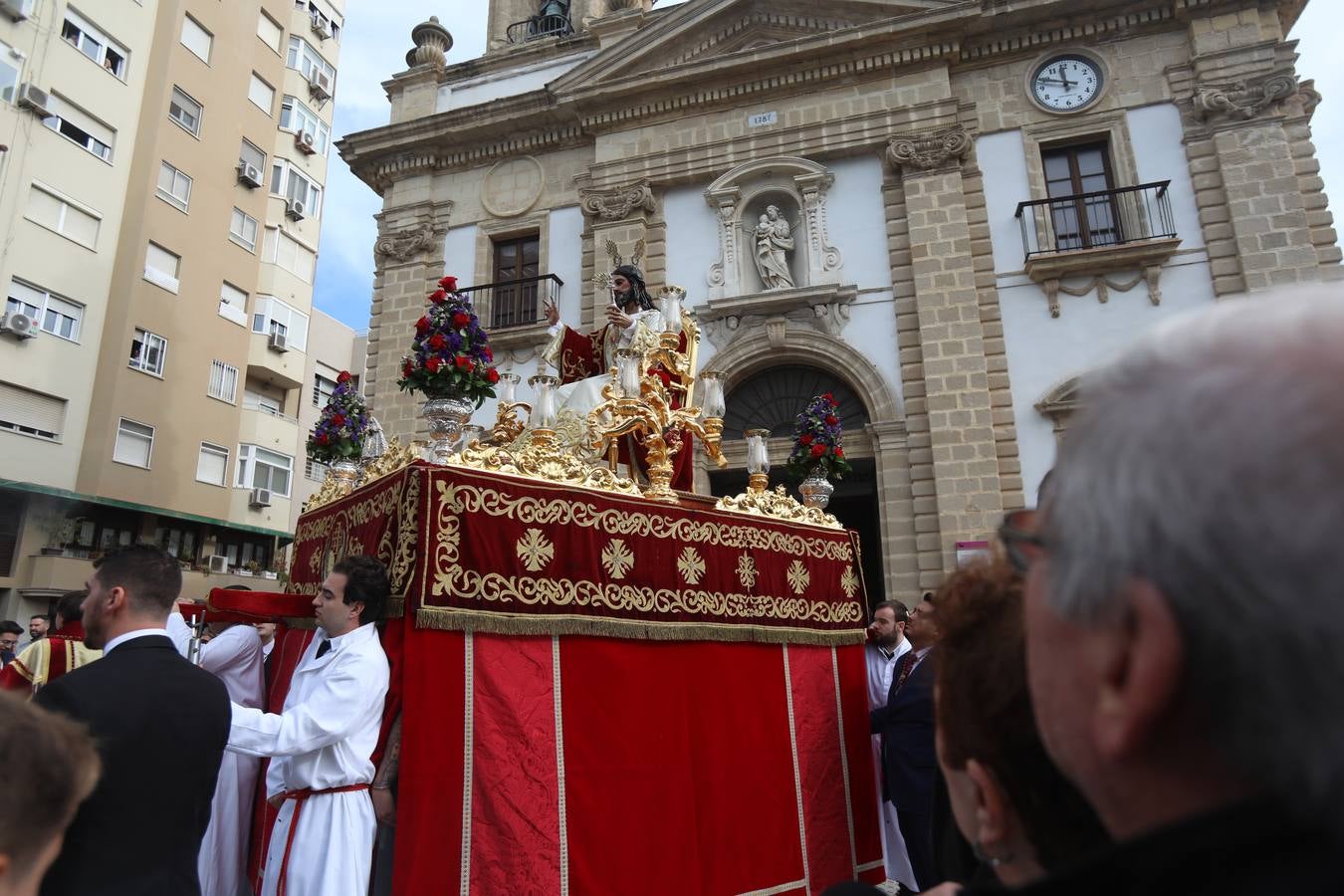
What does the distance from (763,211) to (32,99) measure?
14.7 meters

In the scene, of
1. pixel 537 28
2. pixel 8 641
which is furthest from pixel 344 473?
pixel 537 28

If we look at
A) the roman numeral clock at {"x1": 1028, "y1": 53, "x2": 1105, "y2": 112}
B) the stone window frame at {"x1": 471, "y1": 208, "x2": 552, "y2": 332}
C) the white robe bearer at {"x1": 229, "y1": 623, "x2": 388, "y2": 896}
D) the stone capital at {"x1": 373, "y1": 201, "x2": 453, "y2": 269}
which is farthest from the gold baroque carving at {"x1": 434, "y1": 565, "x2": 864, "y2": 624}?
the stone capital at {"x1": 373, "y1": 201, "x2": 453, "y2": 269}

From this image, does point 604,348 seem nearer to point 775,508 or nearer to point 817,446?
point 775,508

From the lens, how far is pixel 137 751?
2.31 m

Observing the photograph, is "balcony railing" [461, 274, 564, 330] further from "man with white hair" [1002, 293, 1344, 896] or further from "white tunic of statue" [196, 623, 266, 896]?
"man with white hair" [1002, 293, 1344, 896]

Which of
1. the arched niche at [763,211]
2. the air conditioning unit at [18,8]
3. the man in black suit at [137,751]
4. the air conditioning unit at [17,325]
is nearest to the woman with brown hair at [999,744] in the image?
the man in black suit at [137,751]

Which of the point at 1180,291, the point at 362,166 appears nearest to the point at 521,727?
the point at 1180,291

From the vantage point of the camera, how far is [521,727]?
3.86 meters

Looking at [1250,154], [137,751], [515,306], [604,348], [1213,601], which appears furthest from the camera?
[515,306]

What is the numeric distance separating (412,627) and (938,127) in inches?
450

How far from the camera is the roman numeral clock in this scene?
39.7 ft

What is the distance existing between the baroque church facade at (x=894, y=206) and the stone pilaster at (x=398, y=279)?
5 centimetres

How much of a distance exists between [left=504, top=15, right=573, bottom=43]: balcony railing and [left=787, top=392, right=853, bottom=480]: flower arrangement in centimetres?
1252

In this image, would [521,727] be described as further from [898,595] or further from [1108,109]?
[1108,109]
